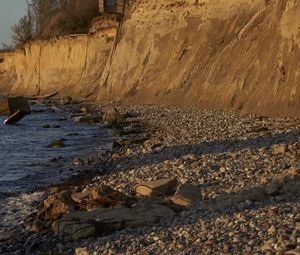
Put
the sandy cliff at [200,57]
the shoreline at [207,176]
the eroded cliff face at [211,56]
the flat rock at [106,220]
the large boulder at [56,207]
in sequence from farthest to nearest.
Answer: the sandy cliff at [200,57] → the eroded cliff face at [211,56] → the large boulder at [56,207] → the flat rock at [106,220] → the shoreline at [207,176]

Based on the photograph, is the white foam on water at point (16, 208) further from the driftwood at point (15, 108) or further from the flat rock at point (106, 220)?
the driftwood at point (15, 108)

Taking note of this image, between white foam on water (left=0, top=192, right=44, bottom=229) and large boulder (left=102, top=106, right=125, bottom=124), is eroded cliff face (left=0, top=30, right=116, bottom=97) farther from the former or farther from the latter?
white foam on water (left=0, top=192, right=44, bottom=229)

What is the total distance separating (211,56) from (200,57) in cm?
124

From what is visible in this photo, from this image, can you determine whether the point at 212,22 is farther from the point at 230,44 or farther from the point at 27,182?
the point at 27,182

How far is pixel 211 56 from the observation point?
26969 millimetres

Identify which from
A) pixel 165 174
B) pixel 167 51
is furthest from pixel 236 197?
pixel 167 51

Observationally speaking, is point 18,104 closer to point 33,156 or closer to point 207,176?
point 33,156

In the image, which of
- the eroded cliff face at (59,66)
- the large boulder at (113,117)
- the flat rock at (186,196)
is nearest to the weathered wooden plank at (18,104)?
the large boulder at (113,117)

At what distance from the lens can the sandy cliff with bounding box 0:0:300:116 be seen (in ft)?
60.3

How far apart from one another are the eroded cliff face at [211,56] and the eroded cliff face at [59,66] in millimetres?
5528

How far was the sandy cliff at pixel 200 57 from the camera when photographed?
724 inches

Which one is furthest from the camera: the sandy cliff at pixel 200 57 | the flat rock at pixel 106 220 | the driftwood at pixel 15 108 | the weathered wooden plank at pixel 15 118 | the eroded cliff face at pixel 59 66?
the eroded cliff face at pixel 59 66

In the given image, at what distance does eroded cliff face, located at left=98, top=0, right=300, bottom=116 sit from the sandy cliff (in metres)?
0.04

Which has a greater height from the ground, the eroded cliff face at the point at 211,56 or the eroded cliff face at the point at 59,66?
the eroded cliff face at the point at 211,56
